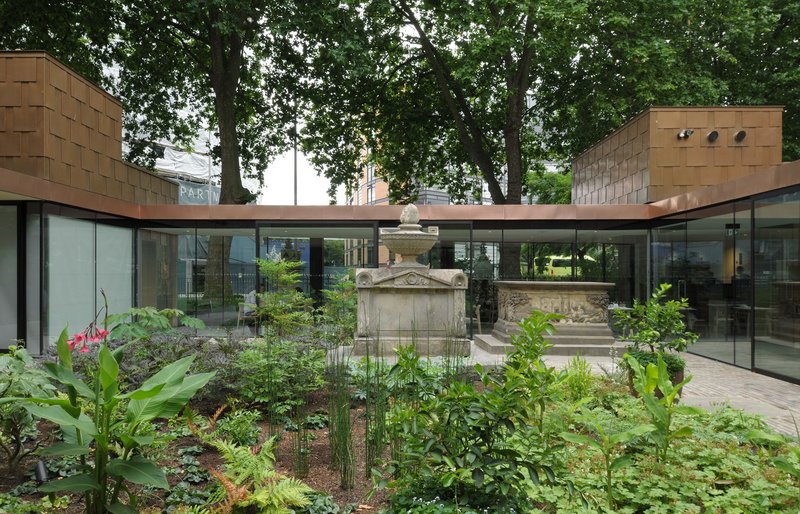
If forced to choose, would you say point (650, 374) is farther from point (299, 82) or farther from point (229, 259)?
point (299, 82)

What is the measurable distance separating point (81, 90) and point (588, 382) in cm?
1024

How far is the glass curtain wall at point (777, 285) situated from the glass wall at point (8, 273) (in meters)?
11.8

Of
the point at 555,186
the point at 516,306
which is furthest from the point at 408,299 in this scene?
the point at 555,186

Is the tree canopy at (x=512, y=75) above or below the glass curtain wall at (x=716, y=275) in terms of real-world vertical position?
above

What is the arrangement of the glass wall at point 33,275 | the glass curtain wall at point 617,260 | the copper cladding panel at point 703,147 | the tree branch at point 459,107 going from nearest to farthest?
1. the glass wall at point 33,275
2. the copper cladding panel at point 703,147
3. the glass curtain wall at point 617,260
4. the tree branch at point 459,107

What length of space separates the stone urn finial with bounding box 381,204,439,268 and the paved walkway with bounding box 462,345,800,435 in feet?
6.77

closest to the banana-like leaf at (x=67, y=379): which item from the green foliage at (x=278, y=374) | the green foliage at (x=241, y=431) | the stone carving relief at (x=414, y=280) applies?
the green foliage at (x=241, y=431)

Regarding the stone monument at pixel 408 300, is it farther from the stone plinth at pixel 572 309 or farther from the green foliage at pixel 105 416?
the green foliage at pixel 105 416

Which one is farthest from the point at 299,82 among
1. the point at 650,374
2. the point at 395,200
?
the point at 650,374

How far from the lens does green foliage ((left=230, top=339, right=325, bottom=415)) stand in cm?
495

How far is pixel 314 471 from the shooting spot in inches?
152

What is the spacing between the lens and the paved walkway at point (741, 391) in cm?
591

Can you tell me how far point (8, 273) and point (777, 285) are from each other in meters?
12.0

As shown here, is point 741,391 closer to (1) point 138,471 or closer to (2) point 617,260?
(2) point 617,260
